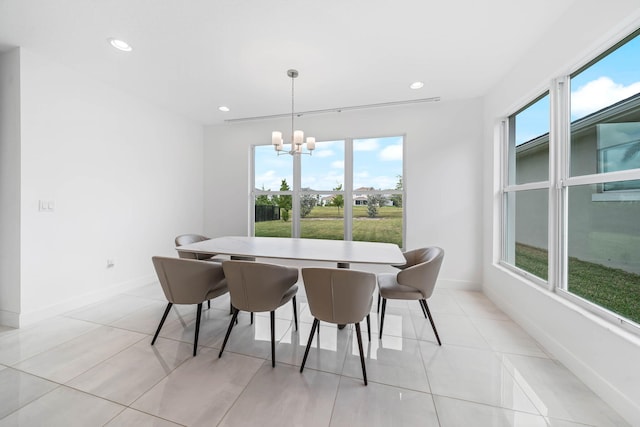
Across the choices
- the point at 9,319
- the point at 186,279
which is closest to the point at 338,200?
the point at 186,279

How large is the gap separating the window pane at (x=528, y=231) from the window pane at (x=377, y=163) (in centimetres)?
154

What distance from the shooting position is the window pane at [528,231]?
239cm

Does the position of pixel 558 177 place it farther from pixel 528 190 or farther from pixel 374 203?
pixel 374 203

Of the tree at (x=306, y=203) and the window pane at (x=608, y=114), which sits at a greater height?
the window pane at (x=608, y=114)

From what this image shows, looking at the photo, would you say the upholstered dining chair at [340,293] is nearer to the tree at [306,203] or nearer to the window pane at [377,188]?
the window pane at [377,188]

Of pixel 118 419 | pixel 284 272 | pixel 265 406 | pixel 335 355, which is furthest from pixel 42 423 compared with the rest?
pixel 335 355

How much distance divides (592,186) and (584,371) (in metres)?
1.32

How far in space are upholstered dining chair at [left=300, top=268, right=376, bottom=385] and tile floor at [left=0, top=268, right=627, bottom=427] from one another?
342 millimetres

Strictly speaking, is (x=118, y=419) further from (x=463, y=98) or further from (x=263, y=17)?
(x=463, y=98)

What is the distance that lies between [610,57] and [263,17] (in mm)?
2541

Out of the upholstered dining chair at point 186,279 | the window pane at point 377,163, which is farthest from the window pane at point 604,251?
the upholstered dining chair at point 186,279

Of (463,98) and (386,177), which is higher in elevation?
(463,98)

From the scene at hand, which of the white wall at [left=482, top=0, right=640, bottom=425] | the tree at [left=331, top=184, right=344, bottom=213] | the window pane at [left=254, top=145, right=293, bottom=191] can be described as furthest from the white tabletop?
the window pane at [left=254, top=145, right=293, bottom=191]

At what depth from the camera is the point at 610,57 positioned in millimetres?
1710
